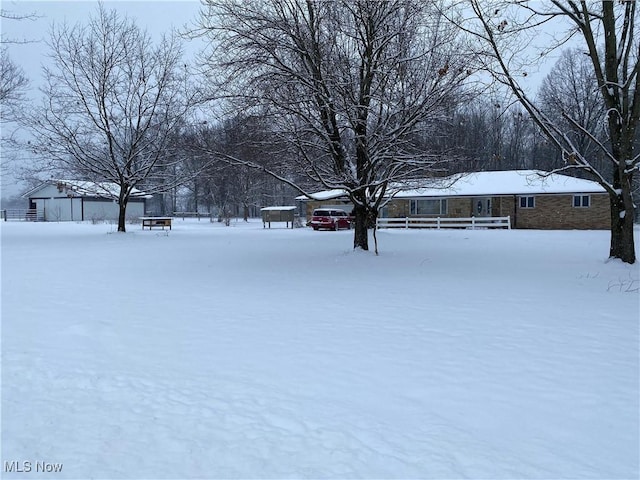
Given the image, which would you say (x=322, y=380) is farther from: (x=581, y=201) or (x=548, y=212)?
(x=581, y=201)

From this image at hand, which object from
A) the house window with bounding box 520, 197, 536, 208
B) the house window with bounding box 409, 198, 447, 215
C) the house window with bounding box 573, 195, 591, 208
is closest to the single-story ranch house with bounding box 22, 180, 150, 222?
the house window with bounding box 409, 198, 447, 215

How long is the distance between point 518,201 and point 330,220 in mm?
14104

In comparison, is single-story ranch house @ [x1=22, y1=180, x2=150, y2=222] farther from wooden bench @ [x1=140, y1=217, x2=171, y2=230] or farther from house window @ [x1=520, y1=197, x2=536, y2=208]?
house window @ [x1=520, y1=197, x2=536, y2=208]

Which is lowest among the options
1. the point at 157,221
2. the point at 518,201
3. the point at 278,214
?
the point at 157,221

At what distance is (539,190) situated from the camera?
34.1 meters

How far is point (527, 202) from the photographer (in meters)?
35.0

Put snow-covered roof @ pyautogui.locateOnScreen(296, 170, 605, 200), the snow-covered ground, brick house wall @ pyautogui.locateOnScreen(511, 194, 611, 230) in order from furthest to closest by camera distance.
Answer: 1. snow-covered roof @ pyautogui.locateOnScreen(296, 170, 605, 200)
2. brick house wall @ pyautogui.locateOnScreen(511, 194, 611, 230)
3. the snow-covered ground

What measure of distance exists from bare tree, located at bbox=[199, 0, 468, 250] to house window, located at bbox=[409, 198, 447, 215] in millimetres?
23717

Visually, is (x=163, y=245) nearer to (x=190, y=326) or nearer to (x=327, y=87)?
(x=327, y=87)

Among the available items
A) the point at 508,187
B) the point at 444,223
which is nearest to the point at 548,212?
the point at 508,187

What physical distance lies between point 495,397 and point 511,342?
6.22 ft

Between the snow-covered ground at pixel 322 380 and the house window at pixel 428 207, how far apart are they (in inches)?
1077

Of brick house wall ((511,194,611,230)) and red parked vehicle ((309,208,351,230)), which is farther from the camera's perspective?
red parked vehicle ((309,208,351,230))

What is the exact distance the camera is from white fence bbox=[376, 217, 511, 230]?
33.8 metres
